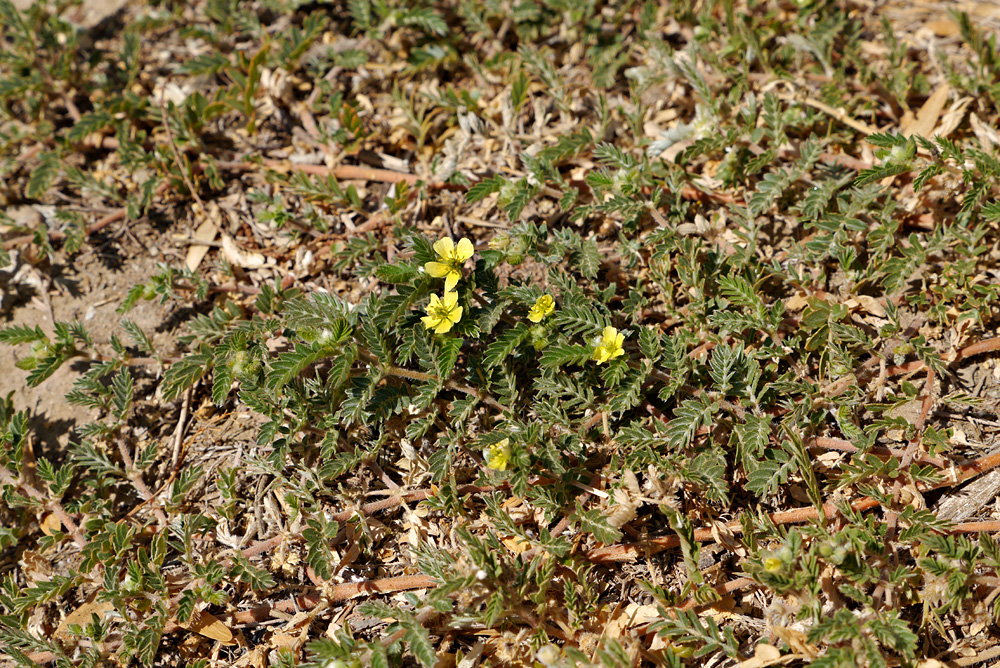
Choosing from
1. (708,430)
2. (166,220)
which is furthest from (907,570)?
(166,220)

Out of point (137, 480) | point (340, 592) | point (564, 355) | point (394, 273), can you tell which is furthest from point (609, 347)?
point (137, 480)

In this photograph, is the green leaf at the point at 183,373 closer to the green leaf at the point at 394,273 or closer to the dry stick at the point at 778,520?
the green leaf at the point at 394,273

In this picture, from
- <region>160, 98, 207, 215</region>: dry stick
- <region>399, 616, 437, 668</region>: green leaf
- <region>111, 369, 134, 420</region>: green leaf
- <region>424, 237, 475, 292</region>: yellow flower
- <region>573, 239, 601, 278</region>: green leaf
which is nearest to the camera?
<region>399, 616, 437, 668</region>: green leaf

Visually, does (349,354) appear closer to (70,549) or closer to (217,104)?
(70,549)

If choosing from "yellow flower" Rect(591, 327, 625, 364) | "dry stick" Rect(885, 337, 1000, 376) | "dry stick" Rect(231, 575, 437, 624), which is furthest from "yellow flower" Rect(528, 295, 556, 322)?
"dry stick" Rect(885, 337, 1000, 376)

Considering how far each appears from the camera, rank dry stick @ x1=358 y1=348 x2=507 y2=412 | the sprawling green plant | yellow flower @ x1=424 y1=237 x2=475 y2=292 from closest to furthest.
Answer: the sprawling green plant, yellow flower @ x1=424 y1=237 x2=475 y2=292, dry stick @ x1=358 y1=348 x2=507 y2=412

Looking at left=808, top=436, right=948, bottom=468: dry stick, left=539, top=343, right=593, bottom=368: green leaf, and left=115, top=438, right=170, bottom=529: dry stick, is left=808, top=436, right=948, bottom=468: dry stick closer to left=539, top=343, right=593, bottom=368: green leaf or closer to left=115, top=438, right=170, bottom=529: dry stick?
left=539, top=343, right=593, bottom=368: green leaf

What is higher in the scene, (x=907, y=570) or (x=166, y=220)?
(x=166, y=220)
